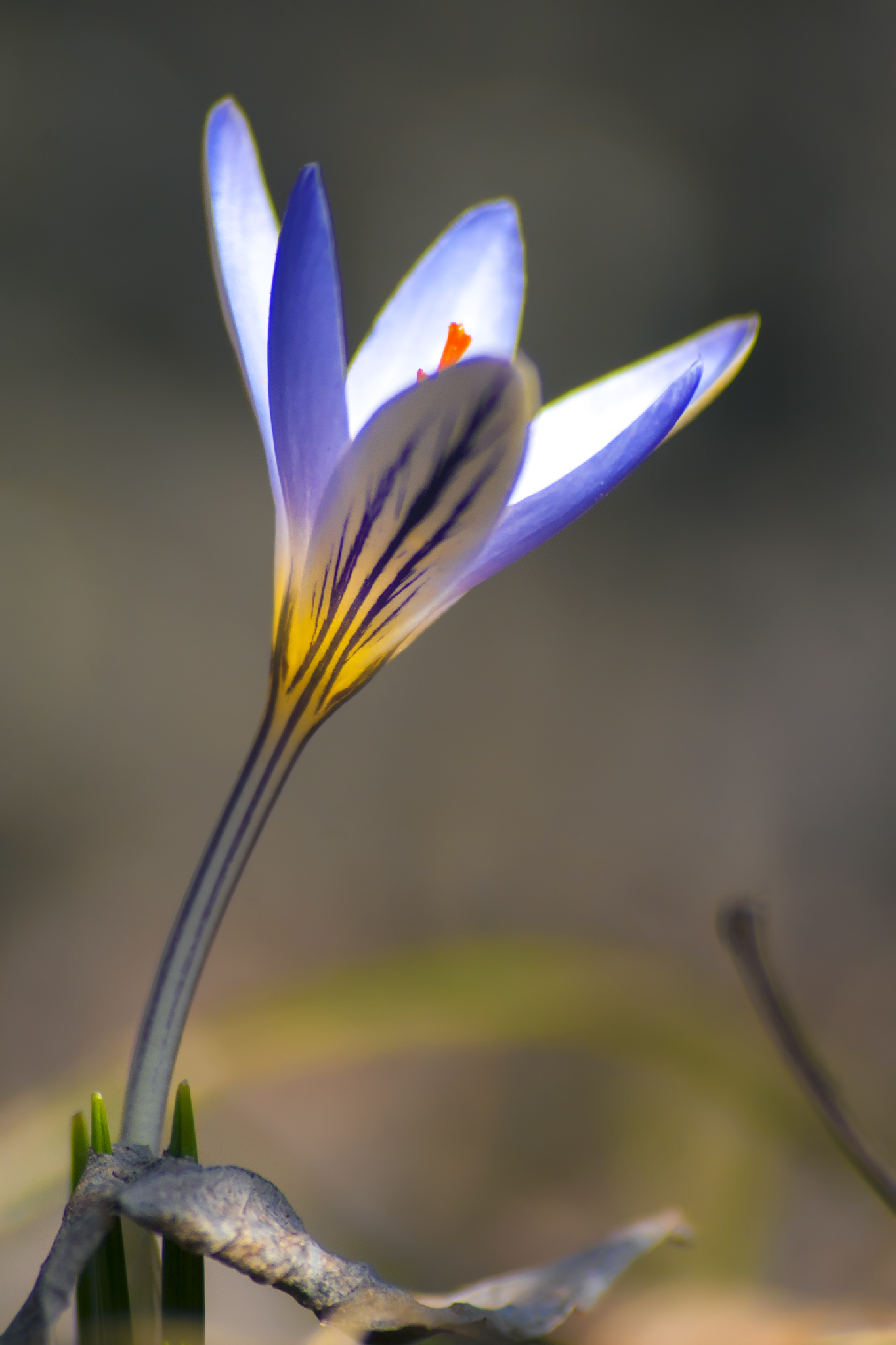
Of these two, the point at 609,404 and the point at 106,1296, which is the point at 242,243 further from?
the point at 106,1296

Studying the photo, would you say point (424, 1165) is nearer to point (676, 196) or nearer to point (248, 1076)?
point (248, 1076)

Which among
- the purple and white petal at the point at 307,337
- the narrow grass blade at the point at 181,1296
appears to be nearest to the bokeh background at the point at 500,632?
the narrow grass blade at the point at 181,1296

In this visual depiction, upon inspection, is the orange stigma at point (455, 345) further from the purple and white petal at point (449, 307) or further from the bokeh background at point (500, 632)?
the bokeh background at point (500, 632)

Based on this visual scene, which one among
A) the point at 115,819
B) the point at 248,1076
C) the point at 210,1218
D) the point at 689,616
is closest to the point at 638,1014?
the point at 248,1076

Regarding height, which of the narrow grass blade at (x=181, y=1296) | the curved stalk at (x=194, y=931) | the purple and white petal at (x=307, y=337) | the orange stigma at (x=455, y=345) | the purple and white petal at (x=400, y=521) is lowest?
the narrow grass blade at (x=181, y=1296)

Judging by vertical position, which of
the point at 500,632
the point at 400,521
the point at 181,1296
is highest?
the point at 500,632

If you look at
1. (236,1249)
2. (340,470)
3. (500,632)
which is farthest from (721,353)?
(500,632)
